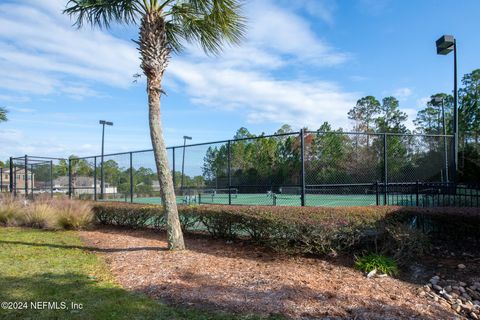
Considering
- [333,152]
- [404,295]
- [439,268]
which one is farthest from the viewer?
[333,152]

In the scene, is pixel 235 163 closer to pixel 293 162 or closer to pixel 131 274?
pixel 293 162

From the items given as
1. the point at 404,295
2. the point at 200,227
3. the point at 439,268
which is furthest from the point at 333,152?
the point at 404,295

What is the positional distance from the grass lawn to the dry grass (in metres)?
2.24

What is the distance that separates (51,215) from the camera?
33.6 feet

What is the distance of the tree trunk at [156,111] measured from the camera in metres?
Result: 7.02

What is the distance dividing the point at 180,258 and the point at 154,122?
2516 millimetres

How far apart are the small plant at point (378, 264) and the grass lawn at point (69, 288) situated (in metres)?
2.43

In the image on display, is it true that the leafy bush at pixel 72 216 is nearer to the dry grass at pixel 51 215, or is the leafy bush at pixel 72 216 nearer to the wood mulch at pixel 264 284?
the dry grass at pixel 51 215

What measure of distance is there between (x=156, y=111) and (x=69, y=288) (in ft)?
11.2

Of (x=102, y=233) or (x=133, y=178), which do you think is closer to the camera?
(x=102, y=233)

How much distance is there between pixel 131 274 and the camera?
5672mm

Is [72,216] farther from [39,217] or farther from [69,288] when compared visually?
[69,288]

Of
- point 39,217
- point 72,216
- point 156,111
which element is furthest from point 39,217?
point 156,111

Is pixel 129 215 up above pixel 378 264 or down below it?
above
